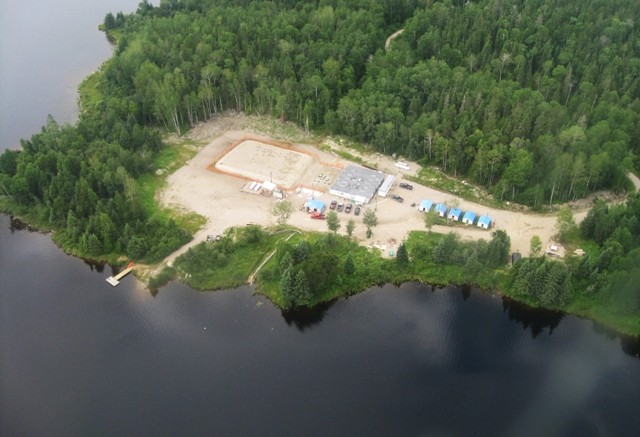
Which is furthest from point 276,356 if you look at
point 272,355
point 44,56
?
point 44,56

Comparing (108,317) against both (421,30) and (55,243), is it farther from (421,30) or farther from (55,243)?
(421,30)

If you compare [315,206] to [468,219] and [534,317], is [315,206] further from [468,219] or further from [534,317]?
[534,317]

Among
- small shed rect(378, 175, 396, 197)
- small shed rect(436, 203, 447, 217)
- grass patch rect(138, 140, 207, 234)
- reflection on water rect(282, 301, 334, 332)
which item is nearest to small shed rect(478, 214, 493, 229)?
small shed rect(436, 203, 447, 217)

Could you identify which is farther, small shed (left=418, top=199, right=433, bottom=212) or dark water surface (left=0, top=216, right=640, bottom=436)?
small shed (left=418, top=199, right=433, bottom=212)

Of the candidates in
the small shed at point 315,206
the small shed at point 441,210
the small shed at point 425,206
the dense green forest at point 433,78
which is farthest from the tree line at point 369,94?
the small shed at point 315,206

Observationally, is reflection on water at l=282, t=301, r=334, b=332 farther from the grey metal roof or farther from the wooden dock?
the wooden dock

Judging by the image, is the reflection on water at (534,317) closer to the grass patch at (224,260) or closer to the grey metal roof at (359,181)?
the grey metal roof at (359,181)
